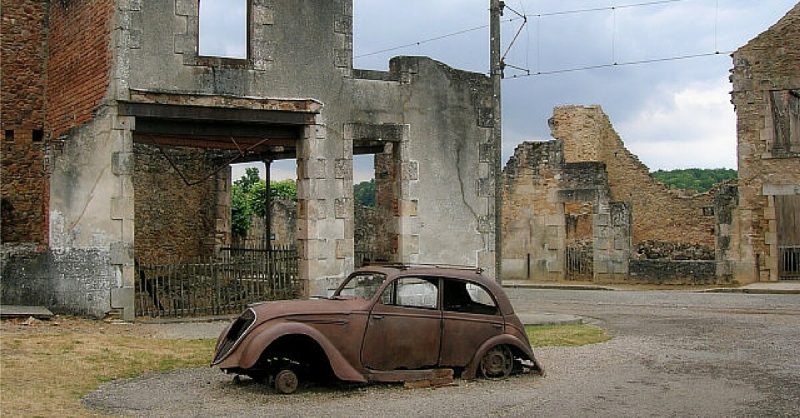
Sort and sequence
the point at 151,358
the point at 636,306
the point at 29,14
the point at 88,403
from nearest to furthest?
the point at 88,403
the point at 151,358
the point at 29,14
the point at 636,306

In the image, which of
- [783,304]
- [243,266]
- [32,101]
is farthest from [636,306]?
[32,101]

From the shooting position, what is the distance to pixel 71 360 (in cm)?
1030

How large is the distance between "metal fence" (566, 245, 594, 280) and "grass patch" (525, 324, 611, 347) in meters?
14.8

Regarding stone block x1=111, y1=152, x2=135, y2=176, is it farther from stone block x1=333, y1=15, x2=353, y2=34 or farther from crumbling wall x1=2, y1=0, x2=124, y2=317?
stone block x1=333, y1=15, x2=353, y2=34

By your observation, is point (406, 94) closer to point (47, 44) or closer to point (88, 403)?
point (47, 44)

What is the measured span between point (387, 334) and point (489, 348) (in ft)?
3.99

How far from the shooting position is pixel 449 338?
31.4 feet

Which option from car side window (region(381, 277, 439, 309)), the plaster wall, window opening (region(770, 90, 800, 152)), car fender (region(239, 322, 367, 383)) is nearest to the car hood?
car fender (region(239, 322, 367, 383))

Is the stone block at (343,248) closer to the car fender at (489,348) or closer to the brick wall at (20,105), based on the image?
the brick wall at (20,105)

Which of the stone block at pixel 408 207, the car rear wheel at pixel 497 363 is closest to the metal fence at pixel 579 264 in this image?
the stone block at pixel 408 207

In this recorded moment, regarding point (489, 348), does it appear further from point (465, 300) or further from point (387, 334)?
point (387, 334)

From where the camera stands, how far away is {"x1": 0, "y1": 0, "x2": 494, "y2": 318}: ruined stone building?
46.5 ft

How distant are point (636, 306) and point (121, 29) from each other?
41.6ft

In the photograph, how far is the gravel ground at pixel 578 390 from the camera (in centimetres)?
821
